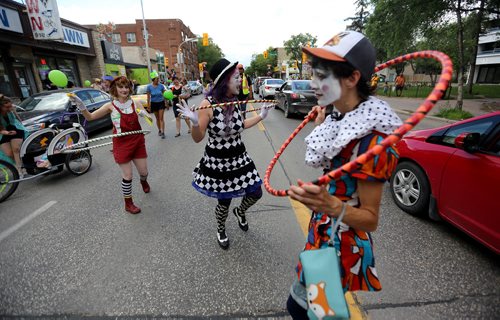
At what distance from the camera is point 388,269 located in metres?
2.71

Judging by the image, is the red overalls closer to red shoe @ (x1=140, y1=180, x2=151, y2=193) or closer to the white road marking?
red shoe @ (x1=140, y1=180, x2=151, y2=193)

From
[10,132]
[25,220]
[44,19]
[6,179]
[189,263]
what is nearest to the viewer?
[189,263]

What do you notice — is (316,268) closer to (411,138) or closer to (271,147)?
(411,138)

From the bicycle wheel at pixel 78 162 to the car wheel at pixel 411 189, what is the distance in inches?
236

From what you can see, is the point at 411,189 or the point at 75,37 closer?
the point at 411,189

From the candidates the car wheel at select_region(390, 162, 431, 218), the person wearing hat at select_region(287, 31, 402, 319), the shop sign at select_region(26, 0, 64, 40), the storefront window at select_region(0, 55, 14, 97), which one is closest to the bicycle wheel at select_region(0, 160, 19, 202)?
the person wearing hat at select_region(287, 31, 402, 319)

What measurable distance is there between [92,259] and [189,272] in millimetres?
1152

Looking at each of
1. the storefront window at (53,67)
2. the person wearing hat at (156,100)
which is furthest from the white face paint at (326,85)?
the storefront window at (53,67)

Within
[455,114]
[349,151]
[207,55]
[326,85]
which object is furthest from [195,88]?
[207,55]

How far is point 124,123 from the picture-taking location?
4059mm

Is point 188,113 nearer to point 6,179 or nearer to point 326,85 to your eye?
point 326,85

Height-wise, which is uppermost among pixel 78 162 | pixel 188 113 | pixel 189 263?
pixel 188 113

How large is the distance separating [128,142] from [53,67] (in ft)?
55.3

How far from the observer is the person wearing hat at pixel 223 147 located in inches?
102
